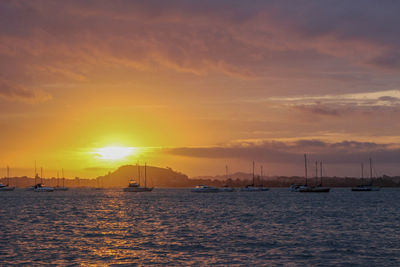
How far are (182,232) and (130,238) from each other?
26.6 feet

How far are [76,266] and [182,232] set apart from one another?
25501 millimetres

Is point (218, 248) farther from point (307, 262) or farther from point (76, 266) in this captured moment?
point (76, 266)

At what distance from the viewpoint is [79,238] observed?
54906 mm

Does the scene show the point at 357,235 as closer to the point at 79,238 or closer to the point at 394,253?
the point at 394,253

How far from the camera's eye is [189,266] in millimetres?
36750

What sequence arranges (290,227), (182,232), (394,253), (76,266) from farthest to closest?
(290,227)
(182,232)
(394,253)
(76,266)

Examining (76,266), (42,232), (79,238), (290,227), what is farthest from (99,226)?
(76,266)

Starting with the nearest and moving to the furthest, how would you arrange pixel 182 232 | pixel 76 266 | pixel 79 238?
pixel 76 266 → pixel 79 238 → pixel 182 232

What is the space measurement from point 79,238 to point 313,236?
90.8 feet

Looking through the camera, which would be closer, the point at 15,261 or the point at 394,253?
the point at 15,261

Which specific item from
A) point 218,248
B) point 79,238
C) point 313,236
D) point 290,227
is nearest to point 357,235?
point 313,236

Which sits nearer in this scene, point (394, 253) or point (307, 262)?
point (307, 262)

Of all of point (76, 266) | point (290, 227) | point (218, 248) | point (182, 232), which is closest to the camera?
point (76, 266)

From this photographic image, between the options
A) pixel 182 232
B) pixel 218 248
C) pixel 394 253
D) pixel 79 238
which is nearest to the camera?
pixel 394 253
